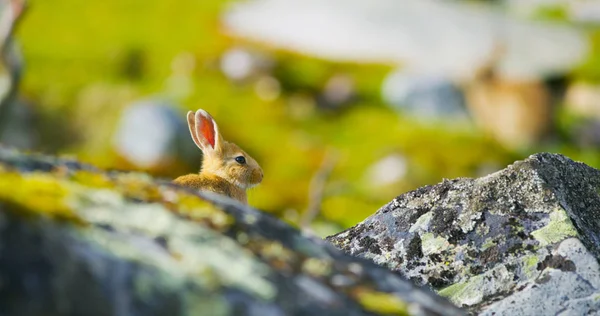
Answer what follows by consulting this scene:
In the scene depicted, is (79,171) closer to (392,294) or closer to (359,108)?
(392,294)

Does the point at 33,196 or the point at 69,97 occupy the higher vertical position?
the point at 69,97

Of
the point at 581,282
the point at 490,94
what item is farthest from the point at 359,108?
the point at 581,282

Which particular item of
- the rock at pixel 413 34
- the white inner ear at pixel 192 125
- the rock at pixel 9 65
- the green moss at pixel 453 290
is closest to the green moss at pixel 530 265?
the green moss at pixel 453 290

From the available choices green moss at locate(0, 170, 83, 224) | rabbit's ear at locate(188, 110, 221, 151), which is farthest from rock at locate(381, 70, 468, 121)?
green moss at locate(0, 170, 83, 224)

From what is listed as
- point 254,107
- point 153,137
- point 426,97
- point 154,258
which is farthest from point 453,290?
point 254,107

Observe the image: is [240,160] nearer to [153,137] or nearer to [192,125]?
[192,125]
